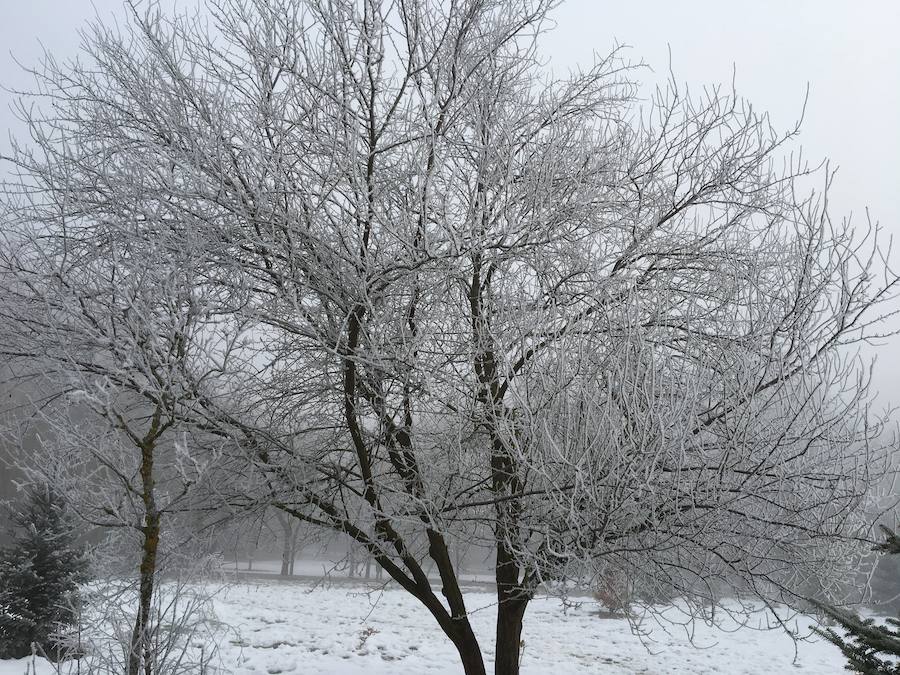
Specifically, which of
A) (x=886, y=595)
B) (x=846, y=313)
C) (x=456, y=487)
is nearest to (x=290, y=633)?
(x=456, y=487)

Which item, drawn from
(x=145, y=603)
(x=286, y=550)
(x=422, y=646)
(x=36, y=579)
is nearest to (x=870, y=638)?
(x=145, y=603)

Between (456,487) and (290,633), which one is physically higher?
(456,487)

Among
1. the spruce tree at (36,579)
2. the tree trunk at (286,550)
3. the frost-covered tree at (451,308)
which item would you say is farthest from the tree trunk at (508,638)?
the tree trunk at (286,550)

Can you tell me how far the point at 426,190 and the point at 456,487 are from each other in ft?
7.66

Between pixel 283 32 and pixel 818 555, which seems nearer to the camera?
pixel 818 555

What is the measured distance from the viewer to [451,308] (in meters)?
5.57

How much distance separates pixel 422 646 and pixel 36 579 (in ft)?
17.6

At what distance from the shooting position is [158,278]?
3586 millimetres

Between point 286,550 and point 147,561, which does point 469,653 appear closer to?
point 147,561

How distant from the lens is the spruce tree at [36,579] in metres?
8.20

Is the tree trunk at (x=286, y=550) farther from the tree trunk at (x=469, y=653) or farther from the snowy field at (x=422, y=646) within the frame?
the tree trunk at (x=469, y=653)

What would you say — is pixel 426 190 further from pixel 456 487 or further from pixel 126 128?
pixel 126 128

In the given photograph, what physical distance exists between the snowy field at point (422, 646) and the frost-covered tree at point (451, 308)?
2.65 m

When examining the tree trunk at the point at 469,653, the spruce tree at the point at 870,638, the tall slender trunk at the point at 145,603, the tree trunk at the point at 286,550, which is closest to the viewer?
the tall slender trunk at the point at 145,603
